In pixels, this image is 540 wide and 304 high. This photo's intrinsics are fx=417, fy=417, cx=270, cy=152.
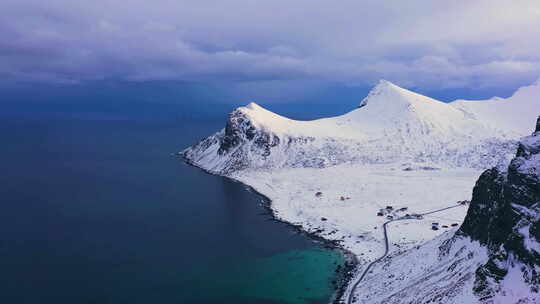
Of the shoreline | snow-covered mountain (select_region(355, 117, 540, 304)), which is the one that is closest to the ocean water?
the shoreline

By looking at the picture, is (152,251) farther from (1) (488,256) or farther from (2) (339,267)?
(1) (488,256)

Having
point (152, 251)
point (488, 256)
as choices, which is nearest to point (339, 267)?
point (488, 256)

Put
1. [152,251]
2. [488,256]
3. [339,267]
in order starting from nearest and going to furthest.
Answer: [488,256], [339,267], [152,251]

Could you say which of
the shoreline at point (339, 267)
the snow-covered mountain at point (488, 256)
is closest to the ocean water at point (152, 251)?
the shoreline at point (339, 267)

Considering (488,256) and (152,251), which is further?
(152,251)

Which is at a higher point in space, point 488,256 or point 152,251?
point 488,256

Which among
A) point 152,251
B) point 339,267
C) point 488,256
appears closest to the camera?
point 488,256

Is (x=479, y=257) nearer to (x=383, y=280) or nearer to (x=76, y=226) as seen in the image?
(x=383, y=280)

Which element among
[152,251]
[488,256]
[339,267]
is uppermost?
[488,256]
